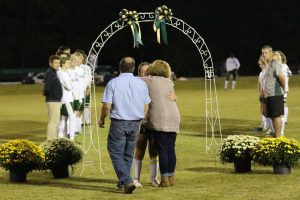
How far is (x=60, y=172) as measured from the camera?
44.1 feet

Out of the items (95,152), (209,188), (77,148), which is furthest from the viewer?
(95,152)

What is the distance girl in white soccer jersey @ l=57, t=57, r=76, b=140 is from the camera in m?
18.2

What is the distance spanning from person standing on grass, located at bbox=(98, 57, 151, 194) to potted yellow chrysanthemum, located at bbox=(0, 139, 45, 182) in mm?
1535

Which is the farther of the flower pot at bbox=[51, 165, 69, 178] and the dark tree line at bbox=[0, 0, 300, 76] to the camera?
the dark tree line at bbox=[0, 0, 300, 76]

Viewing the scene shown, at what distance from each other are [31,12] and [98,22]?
5574mm

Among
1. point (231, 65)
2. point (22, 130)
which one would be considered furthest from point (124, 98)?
point (231, 65)

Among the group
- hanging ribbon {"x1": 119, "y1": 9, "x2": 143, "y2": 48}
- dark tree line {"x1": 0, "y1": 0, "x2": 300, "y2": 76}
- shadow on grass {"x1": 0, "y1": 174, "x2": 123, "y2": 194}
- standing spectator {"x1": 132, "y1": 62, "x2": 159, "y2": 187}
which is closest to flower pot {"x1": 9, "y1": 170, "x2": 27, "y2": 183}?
shadow on grass {"x1": 0, "y1": 174, "x2": 123, "y2": 194}

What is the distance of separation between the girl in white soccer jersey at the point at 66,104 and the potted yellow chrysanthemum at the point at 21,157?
16.9ft

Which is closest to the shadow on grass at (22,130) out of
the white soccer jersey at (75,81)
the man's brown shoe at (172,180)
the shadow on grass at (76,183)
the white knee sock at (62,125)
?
the white knee sock at (62,125)

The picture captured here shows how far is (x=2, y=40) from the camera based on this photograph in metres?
67.2

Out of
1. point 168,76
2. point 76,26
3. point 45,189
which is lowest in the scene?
point 45,189

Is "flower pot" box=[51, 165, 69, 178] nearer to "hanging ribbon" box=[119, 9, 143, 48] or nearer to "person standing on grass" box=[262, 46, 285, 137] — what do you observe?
"hanging ribbon" box=[119, 9, 143, 48]

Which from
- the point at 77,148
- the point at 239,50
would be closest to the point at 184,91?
the point at 239,50

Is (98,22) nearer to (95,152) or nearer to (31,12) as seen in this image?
(31,12)
